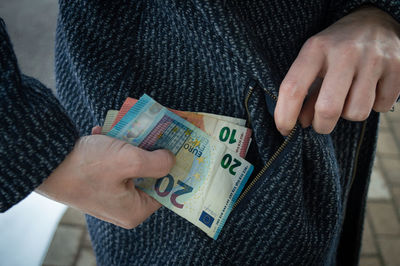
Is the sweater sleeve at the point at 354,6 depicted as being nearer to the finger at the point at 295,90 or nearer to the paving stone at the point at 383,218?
the finger at the point at 295,90

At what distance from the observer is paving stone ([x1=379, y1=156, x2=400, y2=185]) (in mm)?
2107

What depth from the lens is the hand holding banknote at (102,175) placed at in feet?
2.02

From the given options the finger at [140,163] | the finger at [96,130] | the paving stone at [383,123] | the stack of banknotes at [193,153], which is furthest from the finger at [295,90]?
the paving stone at [383,123]

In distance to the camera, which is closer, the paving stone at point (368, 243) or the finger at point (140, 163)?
the finger at point (140, 163)

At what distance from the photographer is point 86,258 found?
184 centimetres

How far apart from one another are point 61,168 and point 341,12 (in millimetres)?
684

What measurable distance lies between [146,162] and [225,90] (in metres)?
0.24

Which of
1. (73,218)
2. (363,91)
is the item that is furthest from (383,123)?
(73,218)

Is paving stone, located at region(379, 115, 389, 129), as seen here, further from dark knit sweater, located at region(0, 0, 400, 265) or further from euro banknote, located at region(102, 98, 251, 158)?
euro banknote, located at region(102, 98, 251, 158)

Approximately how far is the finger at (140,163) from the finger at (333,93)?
1.02 feet

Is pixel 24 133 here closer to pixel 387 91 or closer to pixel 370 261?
pixel 387 91

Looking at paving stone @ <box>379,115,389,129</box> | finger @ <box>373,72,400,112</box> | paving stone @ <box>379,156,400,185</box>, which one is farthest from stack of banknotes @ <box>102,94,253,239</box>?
paving stone @ <box>379,115,389,129</box>

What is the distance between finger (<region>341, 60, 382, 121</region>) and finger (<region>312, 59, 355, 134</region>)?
20 mm

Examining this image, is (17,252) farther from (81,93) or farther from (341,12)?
(341,12)
